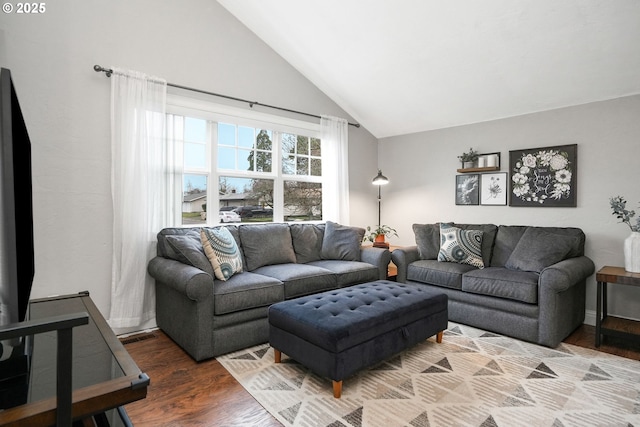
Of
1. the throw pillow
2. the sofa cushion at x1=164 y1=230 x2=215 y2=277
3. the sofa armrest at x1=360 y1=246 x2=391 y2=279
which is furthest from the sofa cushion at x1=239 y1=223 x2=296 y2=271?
the throw pillow

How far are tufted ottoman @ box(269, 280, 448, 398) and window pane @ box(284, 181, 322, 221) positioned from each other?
187cm

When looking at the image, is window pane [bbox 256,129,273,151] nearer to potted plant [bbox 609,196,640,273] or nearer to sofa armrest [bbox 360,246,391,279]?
sofa armrest [bbox 360,246,391,279]

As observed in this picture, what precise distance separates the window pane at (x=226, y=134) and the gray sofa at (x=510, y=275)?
7.33 feet

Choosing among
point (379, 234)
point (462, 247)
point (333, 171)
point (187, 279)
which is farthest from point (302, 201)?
point (187, 279)

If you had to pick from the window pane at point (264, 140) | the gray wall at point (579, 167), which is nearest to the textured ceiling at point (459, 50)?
the gray wall at point (579, 167)

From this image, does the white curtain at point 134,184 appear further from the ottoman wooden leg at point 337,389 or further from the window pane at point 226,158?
the ottoman wooden leg at point 337,389

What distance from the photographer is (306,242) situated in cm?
395

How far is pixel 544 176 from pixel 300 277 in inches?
110

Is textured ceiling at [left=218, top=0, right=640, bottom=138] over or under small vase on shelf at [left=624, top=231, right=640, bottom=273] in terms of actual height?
over

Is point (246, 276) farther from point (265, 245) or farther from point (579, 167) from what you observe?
point (579, 167)

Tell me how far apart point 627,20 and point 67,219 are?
14.9ft

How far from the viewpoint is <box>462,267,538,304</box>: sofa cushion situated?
9.53ft

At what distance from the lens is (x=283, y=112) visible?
13.7 ft

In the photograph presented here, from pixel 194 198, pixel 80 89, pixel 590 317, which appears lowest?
pixel 590 317
